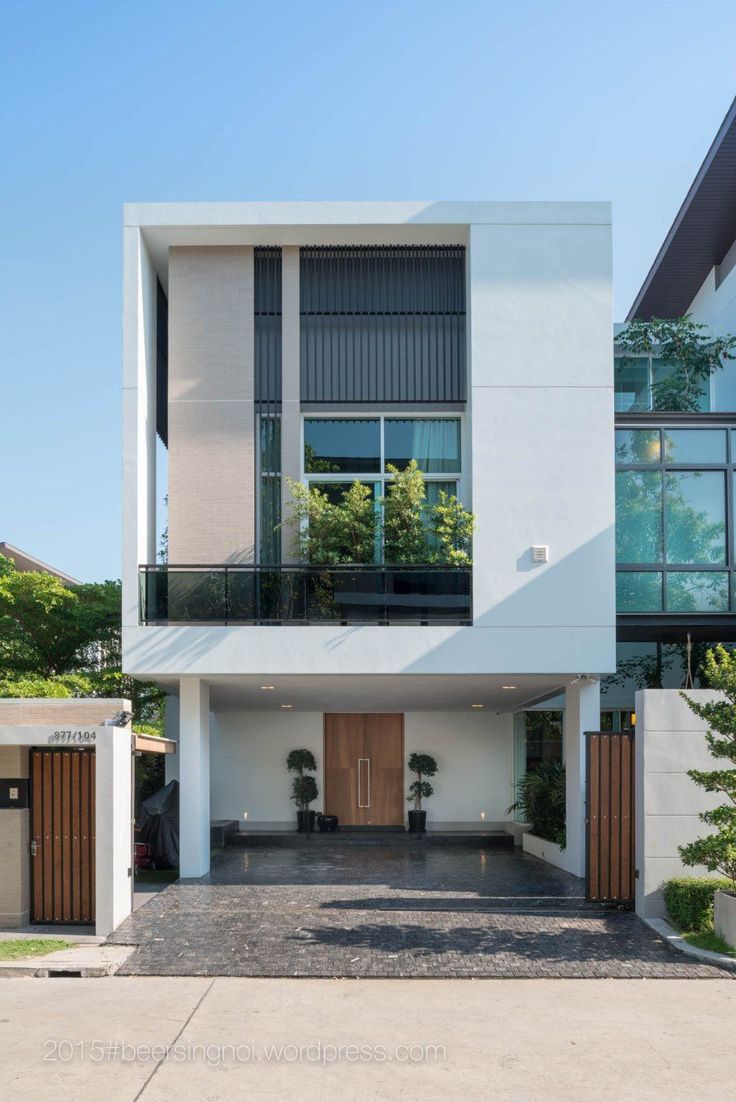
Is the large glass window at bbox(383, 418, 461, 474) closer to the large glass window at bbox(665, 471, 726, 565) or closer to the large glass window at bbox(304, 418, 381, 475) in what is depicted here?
the large glass window at bbox(304, 418, 381, 475)

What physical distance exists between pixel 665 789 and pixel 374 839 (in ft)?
32.9

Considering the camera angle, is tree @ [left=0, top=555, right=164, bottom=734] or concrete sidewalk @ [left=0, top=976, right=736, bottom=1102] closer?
concrete sidewalk @ [left=0, top=976, right=736, bottom=1102]

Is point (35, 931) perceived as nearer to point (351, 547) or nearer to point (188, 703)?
point (188, 703)

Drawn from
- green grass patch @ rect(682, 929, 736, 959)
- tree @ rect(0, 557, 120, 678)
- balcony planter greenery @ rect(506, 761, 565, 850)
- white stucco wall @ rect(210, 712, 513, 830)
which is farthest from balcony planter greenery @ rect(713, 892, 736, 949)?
tree @ rect(0, 557, 120, 678)

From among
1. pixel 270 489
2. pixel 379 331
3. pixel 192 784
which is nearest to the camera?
pixel 192 784

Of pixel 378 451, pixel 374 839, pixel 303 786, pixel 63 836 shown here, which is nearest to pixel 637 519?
pixel 378 451

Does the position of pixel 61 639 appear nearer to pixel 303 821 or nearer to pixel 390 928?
pixel 303 821

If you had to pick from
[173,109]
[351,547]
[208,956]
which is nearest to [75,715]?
[208,956]

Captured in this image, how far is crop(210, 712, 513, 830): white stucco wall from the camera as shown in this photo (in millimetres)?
23328

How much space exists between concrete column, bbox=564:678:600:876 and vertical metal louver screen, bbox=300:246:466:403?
194 inches

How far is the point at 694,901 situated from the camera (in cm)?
1227

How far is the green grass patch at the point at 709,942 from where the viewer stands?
11367 millimetres

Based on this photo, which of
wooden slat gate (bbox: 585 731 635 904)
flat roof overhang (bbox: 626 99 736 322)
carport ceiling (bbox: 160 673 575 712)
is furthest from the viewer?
flat roof overhang (bbox: 626 99 736 322)

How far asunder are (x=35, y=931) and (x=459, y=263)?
37.6 feet
